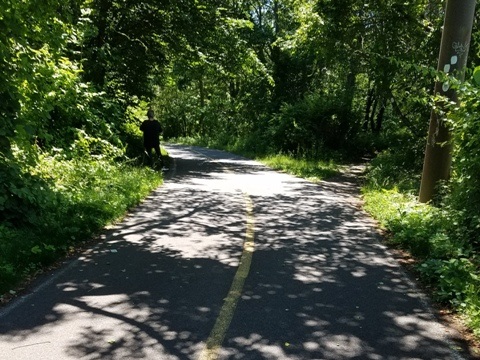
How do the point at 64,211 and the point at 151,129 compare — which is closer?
the point at 64,211

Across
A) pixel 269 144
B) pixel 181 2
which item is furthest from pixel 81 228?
pixel 269 144

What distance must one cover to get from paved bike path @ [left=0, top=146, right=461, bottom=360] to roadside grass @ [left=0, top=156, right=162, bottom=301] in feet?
1.16

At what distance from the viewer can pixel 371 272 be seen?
5.81 meters

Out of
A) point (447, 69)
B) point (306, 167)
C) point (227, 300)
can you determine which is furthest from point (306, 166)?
point (227, 300)

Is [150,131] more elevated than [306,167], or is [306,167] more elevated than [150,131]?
[150,131]

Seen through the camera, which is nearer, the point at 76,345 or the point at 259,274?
the point at 76,345

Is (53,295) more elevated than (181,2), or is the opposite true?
(181,2)

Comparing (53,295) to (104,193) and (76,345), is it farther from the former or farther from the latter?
(104,193)

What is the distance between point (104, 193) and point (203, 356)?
19.5ft

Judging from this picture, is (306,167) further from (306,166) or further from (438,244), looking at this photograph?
(438,244)

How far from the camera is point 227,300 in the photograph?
15.7 ft

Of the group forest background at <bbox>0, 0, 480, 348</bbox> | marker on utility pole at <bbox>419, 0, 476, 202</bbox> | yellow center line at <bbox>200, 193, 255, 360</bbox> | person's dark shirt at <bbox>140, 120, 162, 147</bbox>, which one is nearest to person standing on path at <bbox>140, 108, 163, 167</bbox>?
person's dark shirt at <bbox>140, 120, 162, 147</bbox>

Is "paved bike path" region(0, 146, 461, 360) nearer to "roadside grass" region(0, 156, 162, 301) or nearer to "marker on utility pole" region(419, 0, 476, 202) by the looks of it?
"roadside grass" region(0, 156, 162, 301)

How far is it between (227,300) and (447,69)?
19.3 ft
